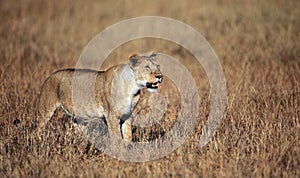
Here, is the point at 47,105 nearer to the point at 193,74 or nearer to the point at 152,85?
the point at 152,85

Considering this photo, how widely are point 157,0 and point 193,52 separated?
4855 millimetres

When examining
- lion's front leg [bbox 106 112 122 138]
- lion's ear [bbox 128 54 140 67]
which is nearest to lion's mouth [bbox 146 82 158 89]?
lion's ear [bbox 128 54 140 67]

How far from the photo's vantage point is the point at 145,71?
6.61 metres

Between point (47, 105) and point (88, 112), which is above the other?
point (47, 105)

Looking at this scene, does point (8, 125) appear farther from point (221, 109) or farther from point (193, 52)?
point (193, 52)

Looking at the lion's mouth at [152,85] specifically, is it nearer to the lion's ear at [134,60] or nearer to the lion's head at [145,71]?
the lion's head at [145,71]

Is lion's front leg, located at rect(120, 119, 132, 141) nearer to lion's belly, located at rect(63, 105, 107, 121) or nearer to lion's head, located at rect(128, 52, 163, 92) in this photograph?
lion's belly, located at rect(63, 105, 107, 121)

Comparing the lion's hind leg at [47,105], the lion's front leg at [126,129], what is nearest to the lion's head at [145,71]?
the lion's front leg at [126,129]

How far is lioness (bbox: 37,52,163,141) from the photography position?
6641mm

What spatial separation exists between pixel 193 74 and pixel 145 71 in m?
4.11

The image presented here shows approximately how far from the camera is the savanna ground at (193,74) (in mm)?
5895

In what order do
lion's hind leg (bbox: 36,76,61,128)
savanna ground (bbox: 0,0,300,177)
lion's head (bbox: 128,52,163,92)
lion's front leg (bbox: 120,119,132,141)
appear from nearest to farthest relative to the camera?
savanna ground (bbox: 0,0,300,177) < lion's head (bbox: 128,52,163,92) < lion's front leg (bbox: 120,119,132,141) < lion's hind leg (bbox: 36,76,61,128)

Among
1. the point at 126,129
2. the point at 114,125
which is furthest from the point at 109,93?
the point at 126,129

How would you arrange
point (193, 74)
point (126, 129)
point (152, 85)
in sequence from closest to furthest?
point (152, 85)
point (126, 129)
point (193, 74)
